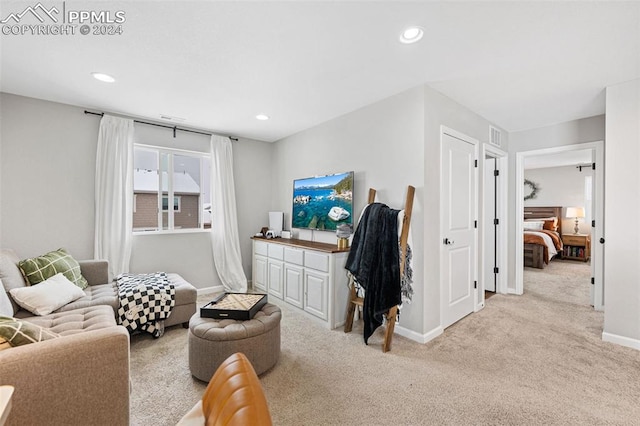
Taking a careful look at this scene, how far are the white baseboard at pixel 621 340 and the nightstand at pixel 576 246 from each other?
5.29 m

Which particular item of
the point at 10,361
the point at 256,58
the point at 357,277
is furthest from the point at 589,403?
the point at 256,58

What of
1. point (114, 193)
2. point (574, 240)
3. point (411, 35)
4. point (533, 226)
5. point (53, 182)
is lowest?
point (574, 240)

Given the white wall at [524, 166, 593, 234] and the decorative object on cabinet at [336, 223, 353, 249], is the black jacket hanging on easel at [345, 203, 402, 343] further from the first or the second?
the white wall at [524, 166, 593, 234]

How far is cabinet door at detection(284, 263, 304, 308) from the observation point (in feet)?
10.8

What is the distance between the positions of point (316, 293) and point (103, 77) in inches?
116

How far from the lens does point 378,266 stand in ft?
8.36

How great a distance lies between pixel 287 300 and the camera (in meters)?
3.52

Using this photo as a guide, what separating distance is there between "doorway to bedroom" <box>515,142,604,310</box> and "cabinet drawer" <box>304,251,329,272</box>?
10.1 ft

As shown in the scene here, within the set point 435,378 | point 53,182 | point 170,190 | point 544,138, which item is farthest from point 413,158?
point 53,182

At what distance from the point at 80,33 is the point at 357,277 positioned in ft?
9.26

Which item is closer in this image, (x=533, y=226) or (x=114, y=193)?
(x=114, y=193)

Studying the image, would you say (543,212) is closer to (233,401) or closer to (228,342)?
(228,342)

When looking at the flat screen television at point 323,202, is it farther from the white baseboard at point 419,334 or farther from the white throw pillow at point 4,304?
the white throw pillow at point 4,304

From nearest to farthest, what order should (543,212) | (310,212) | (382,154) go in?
(382,154), (310,212), (543,212)
